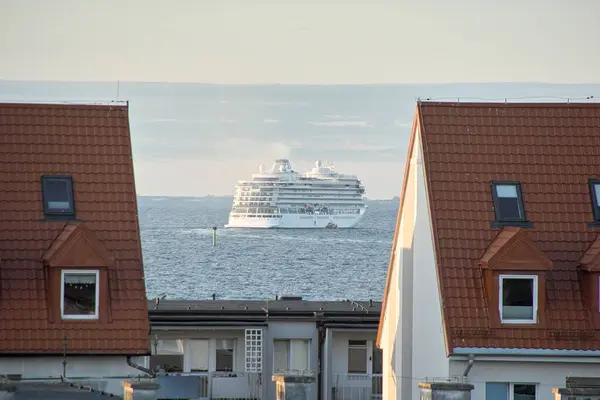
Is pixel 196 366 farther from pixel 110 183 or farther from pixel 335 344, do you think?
pixel 110 183

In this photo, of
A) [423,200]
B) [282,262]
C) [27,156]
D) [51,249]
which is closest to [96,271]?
[51,249]

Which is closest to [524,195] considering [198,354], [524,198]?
[524,198]

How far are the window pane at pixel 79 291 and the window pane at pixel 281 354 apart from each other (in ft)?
32.0

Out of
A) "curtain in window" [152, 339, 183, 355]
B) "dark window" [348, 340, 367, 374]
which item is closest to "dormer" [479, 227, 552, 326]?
"dark window" [348, 340, 367, 374]

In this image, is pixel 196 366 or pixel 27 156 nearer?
pixel 27 156

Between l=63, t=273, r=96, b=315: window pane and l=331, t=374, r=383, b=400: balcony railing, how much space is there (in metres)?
10.2

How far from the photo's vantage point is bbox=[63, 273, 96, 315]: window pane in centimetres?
2808

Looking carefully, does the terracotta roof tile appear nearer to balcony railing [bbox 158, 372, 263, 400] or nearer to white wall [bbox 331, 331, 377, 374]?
white wall [bbox 331, 331, 377, 374]

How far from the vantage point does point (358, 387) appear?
3706cm

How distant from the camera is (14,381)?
24.6 metres

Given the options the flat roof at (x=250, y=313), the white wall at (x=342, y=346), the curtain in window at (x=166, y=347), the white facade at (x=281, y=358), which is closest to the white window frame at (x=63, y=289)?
the white facade at (x=281, y=358)

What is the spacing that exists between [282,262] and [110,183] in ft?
507

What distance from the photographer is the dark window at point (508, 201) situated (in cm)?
2977

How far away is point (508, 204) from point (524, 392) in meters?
3.65
